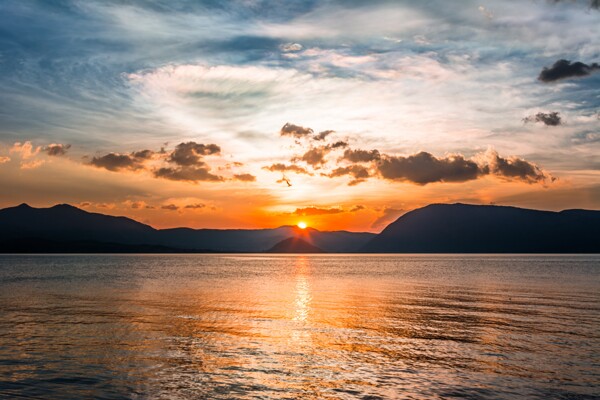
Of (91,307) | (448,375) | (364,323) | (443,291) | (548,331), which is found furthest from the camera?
(443,291)

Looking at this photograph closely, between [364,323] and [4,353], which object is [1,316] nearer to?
[4,353]

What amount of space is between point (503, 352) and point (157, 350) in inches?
1011

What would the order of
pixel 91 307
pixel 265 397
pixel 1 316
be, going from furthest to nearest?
pixel 91 307, pixel 1 316, pixel 265 397

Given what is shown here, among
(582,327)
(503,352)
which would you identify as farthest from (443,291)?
(503,352)

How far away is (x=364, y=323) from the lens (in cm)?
4969

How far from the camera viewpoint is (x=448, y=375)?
29.4 m

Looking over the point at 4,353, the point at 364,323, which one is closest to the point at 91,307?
the point at 4,353

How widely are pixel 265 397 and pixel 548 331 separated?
101 ft

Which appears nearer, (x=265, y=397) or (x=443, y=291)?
(x=265, y=397)

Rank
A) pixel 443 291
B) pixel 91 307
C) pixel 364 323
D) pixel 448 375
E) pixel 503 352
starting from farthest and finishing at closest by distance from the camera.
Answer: pixel 443 291, pixel 91 307, pixel 364 323, pixel 503 352, pixel 448 375

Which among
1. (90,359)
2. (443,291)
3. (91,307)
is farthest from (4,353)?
(443,291)

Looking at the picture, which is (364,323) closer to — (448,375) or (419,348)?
(419,348)

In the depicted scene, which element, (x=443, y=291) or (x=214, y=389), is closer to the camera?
(x=214, y=389)

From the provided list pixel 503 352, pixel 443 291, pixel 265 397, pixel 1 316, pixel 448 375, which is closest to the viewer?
pixel 265 397
